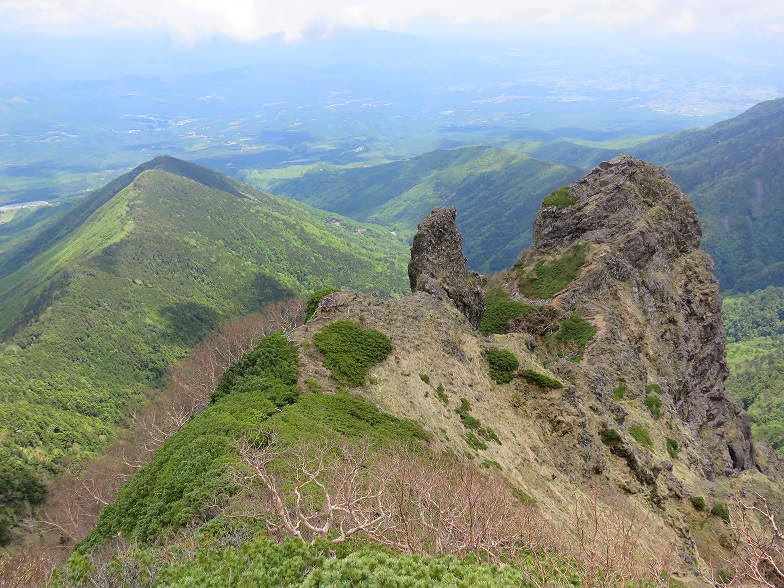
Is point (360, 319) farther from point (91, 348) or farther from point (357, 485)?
point (91, 348)

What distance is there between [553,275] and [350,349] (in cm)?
5065

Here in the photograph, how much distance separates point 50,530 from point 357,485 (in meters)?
58.5

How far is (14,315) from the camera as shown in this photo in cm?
14875

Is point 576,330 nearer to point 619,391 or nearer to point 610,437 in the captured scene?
point 619,391

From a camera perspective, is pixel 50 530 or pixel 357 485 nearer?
pixel 357 485

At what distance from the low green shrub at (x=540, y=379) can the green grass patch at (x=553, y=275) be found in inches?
1271

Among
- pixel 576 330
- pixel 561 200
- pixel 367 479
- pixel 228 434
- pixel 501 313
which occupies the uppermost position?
pixel 561 200

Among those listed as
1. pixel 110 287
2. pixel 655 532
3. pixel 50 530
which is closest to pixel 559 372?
pixel 655 532

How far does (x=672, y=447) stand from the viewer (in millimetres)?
52094

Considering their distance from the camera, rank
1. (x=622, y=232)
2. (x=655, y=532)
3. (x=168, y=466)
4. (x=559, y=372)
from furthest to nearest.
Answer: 1. (x=622, y=232)
2. (x=559, y=372)
3. (x=655, y=532)
4. (x=168, y=466)

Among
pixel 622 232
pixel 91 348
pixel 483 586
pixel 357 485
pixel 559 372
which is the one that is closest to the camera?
pixel 483 586

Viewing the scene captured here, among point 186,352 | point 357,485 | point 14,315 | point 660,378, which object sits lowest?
point 186,352

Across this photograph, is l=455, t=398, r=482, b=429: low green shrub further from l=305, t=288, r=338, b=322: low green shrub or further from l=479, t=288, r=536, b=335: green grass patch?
l=479, t=288, r=536, b=335: green grass patch

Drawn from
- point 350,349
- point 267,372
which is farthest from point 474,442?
point 267,372
